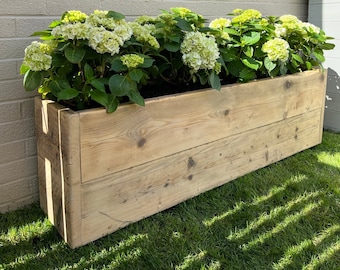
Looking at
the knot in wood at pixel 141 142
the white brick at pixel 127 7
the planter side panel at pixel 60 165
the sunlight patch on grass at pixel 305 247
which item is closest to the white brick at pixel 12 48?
the planter side panel at pixel 60 165

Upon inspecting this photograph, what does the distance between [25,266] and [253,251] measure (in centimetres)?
87

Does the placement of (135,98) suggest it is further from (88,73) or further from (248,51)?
(248,51)

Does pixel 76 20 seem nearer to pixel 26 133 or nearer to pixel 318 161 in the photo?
pixel 26 133

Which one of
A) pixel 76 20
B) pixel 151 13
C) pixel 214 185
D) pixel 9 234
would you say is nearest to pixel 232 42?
pixel 151 13

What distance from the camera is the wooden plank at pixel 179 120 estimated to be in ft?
5.11

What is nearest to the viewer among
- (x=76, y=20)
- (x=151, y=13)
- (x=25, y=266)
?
(x=25, y=266)

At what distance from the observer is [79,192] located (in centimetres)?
154

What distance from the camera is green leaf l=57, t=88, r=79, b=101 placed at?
5.04 ft

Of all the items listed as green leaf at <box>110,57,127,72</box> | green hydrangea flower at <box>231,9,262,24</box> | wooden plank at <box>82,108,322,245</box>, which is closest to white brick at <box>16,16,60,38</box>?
green leaf at <box>110,57,127,72</box>

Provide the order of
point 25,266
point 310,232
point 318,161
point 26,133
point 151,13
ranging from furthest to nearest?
point 318,161, point 151,13, point 26,133, point 310,232, point 25,266

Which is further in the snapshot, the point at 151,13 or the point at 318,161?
the point at 318,161

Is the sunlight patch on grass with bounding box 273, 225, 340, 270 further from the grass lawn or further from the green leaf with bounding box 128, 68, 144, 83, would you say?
the green leaf with bounding box 128, 68, 144, 83

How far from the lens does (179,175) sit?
6.23 feet

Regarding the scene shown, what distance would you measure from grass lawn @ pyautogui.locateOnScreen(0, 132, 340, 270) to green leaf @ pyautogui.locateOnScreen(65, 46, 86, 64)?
726mm
